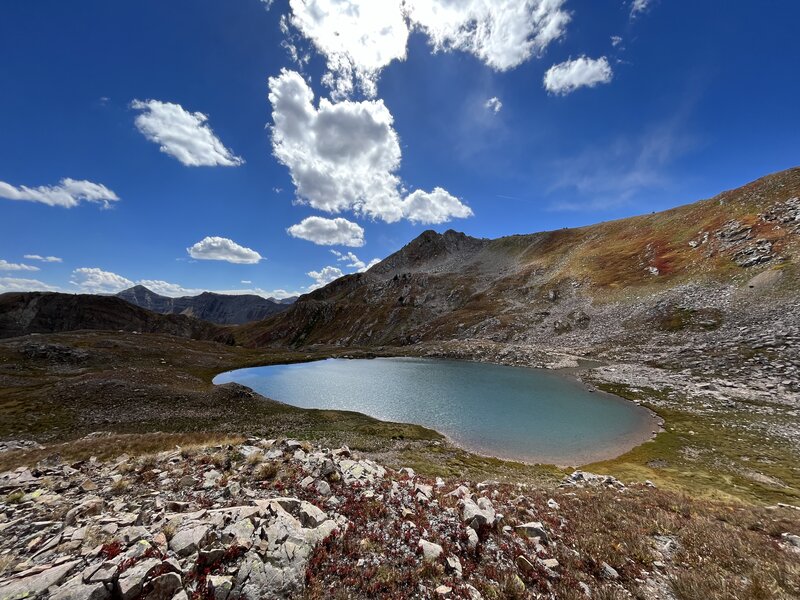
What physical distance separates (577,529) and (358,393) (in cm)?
4787

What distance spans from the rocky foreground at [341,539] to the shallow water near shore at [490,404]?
1638 centimetres

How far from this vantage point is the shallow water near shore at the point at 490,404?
32188 millimetres

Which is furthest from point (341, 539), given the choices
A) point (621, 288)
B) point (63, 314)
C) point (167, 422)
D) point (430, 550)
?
point (63, 314)

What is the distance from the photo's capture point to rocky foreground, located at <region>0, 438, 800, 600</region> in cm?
802

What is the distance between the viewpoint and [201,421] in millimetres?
35969

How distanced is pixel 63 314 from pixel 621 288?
257m

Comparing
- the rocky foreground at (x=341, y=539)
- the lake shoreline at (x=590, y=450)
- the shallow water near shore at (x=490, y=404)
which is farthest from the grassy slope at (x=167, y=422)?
the rocky foreground at (x=341, y=539)

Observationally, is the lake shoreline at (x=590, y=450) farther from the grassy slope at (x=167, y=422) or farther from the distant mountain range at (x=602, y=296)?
the distant mountain range at (x=602, y=296)

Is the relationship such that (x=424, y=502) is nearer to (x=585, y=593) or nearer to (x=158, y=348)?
(x=585, y=593)

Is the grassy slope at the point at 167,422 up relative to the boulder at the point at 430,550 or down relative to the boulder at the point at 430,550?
down

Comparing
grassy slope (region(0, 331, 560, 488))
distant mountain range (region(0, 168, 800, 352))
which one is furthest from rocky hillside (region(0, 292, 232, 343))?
grassy slope (region(0, 331, 560, 488))

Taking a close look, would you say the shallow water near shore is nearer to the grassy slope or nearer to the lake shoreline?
the lake shoreline

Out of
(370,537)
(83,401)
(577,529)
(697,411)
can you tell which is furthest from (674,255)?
(83,401)

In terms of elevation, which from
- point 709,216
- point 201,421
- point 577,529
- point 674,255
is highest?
point 709,216
